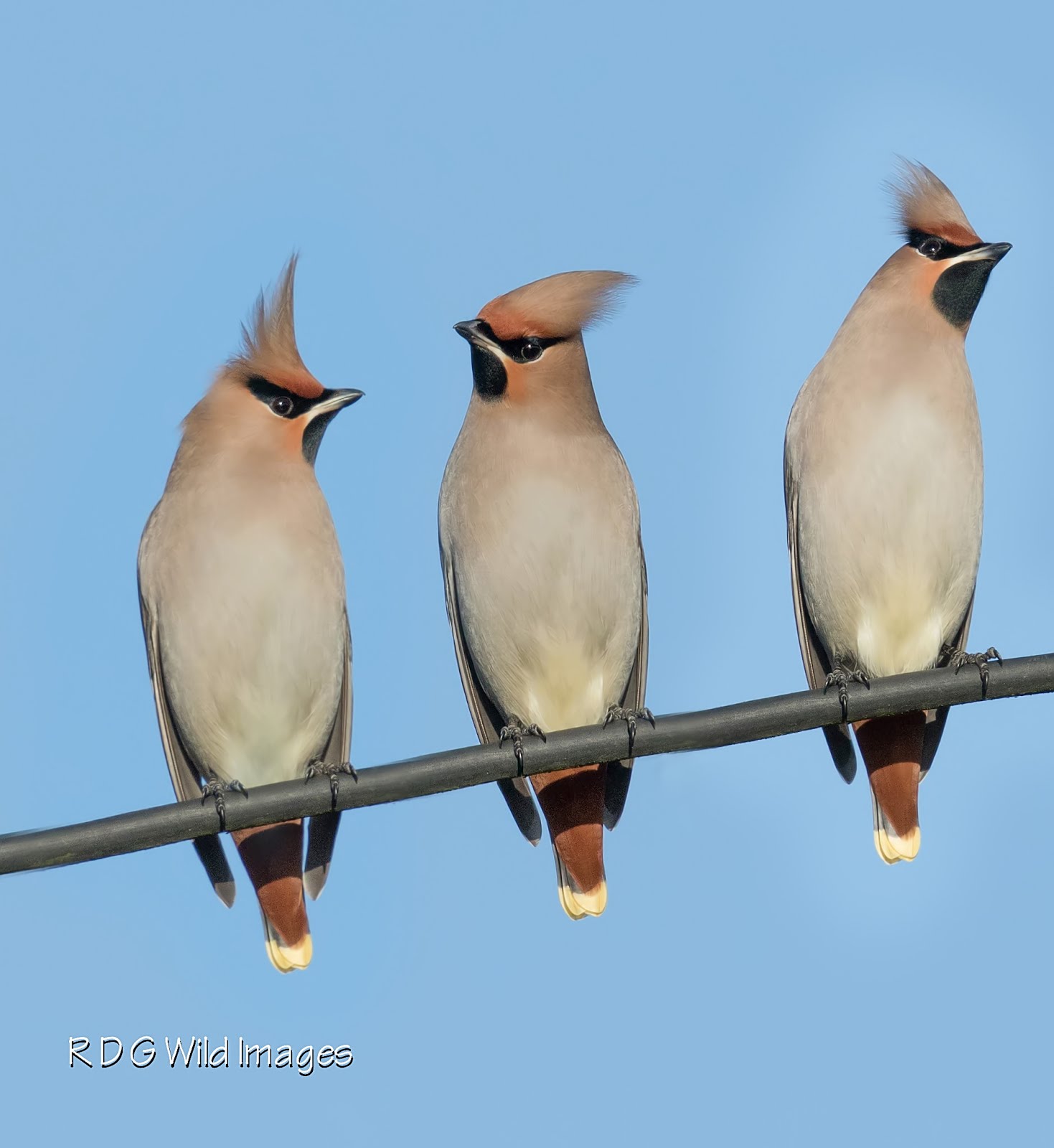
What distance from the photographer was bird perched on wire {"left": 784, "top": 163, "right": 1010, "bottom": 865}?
6.10 metres

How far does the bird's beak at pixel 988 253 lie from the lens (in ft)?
21.1

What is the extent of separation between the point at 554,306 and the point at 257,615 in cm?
144

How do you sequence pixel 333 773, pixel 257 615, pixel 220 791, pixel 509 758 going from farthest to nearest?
pixel 257 615
pixel 220 791
pixel 333 773
pixel 509 758

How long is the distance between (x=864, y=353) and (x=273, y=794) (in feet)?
9.20

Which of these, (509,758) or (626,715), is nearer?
(509,758)

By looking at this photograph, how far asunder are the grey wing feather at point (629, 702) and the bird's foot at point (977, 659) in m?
0.99

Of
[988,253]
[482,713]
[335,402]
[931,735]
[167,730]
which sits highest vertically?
[988,253]

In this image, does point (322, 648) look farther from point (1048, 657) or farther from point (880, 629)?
point (1048, 657)

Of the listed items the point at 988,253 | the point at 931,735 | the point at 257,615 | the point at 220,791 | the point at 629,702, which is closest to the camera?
the point at 220,791

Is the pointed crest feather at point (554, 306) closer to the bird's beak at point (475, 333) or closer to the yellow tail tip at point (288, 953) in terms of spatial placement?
the bird's beak at point (475, 333)

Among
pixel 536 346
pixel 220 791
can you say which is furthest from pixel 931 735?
pixel 220 791

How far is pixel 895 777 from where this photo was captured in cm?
616

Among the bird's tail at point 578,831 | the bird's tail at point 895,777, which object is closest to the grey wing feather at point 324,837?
the bird's tail at point 578,831

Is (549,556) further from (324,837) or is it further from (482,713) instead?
(324,837)
